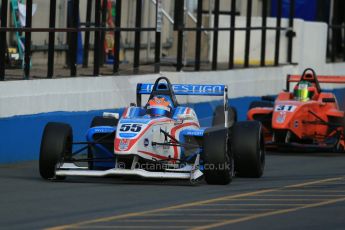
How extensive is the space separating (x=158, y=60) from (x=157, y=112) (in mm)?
6920

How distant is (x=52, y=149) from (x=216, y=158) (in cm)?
193

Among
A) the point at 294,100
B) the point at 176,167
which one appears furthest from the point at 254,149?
the point at 294,100

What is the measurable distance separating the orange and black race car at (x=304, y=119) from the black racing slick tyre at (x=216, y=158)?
18.6 feet

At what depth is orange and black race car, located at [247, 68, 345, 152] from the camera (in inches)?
792

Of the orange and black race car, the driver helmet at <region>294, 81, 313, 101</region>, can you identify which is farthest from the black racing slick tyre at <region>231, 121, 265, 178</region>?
the driver helmet at <region>294, 81, 313, 101</region>

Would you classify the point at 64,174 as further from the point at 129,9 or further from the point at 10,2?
the point at 129,9

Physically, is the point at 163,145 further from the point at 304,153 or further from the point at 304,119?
the point at 304,153

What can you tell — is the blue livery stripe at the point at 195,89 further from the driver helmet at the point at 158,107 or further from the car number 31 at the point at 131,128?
the car number 31 at the point at 131,128

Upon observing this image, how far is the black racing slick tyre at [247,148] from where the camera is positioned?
15.3m

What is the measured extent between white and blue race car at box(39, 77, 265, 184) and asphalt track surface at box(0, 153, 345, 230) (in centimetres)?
18

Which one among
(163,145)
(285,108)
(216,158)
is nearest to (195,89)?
(163,145)

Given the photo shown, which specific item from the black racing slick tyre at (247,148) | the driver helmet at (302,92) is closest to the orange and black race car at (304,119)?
the driver helmet at (302,92)

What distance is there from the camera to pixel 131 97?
20391 millimetres

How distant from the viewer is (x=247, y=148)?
604 inches
